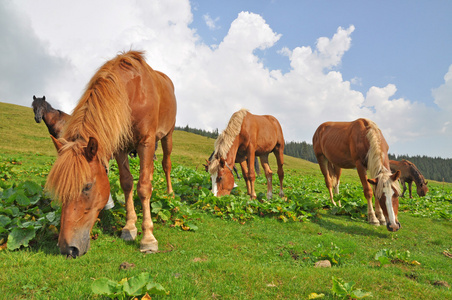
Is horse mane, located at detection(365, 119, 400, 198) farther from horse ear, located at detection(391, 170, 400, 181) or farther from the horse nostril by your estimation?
the horse nostril

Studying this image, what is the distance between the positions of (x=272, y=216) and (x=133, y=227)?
4.13m

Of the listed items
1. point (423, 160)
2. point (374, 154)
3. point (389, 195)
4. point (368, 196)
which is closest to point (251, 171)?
point (368, 196)

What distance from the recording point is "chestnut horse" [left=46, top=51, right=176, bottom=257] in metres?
3.21

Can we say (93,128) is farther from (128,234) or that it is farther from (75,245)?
(128,234)

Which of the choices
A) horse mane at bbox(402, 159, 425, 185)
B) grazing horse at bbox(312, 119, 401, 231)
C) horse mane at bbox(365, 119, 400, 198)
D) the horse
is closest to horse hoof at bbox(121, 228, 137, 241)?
grazing horse at bbox(312, 119, 401, 231)

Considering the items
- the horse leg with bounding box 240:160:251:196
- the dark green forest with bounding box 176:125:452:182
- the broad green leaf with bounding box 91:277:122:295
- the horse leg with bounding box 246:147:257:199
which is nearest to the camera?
the broad green leaf with bounding box 91:277:122:295

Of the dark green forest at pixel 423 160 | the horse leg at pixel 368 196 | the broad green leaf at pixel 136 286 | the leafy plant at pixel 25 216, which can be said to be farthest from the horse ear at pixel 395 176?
the dark green forest at pixel 423 160

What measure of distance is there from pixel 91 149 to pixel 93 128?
43 cm

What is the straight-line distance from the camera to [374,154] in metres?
7.70

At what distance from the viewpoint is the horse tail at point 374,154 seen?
7490 millimetres

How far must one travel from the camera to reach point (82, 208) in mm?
3332

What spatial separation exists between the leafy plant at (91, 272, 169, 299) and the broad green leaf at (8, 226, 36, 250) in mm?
2266

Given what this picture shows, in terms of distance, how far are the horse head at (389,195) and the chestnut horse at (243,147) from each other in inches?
160

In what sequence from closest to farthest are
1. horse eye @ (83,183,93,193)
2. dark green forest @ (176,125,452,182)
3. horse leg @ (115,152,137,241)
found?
1. horse eye @ (83,183,93,193)
2. horse leg @ (115,152,137,241)
3. dark green forest @ (176,125,452,182)
